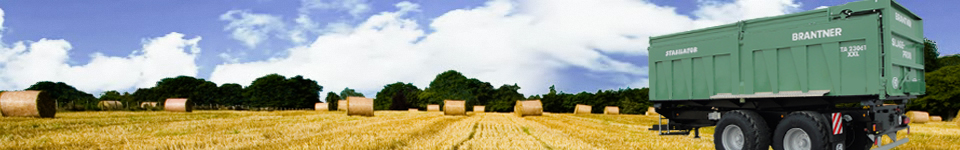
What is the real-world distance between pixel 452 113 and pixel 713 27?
31868 mm

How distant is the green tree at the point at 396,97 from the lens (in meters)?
115

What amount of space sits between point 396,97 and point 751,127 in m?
106

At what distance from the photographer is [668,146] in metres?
11.7

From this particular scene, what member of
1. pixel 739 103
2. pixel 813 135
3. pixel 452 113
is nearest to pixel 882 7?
pixel 813 135

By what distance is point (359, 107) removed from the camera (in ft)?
113

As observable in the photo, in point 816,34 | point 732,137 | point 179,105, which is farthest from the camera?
point 179,105

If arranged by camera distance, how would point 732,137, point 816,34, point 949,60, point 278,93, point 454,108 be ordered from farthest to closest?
1. point 278,93
2. point 949,60
3. point 454,108
4. point 732,137
5. point 816,34

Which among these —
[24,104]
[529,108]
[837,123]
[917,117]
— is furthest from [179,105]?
[917,117]

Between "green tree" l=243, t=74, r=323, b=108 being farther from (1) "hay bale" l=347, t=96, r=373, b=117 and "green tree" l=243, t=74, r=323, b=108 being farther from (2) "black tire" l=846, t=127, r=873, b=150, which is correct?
(2) "black tire" l=846, t=127, r=873, b=150

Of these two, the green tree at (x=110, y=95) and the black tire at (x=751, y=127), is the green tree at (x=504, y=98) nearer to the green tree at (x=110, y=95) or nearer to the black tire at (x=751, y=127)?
the green tree at (x=110, y=95)

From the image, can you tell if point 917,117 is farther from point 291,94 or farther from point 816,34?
point 291,94

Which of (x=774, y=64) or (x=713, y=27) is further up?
(x=713, y=27)

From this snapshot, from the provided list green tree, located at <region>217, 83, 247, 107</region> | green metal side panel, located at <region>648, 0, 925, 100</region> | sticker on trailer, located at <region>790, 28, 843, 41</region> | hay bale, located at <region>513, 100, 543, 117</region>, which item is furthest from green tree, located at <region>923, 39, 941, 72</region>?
green tree, located at <region>217, 83, 247, 107</region>

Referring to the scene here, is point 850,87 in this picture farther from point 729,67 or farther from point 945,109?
point 945,109
